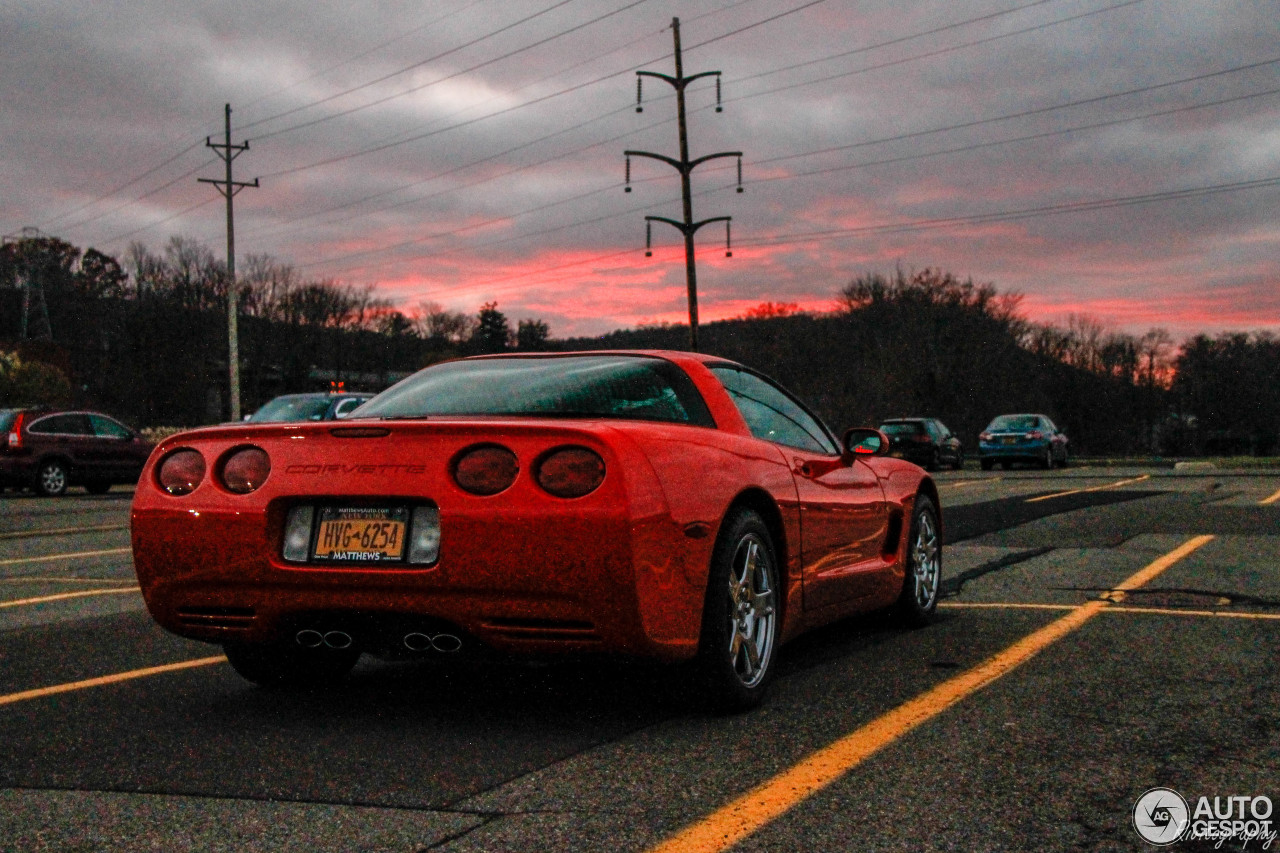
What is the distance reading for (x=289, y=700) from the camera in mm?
4730

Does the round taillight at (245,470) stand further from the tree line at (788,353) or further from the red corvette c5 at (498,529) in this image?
the tree line at (788,353)

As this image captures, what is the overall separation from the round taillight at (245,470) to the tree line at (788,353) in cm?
5007

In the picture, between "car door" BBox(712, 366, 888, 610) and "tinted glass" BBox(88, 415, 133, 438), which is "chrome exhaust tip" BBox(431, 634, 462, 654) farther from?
"tinted glass" BBox(88, 415, 133, 438)

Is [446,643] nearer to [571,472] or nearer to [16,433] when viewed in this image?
[571,472]

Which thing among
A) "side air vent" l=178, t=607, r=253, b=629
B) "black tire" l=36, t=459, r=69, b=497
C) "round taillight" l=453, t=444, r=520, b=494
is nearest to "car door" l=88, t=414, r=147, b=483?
"black tire" l=36, t=459, r=69, b=497

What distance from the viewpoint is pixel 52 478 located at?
2345 centimetres

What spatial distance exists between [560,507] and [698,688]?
0.87 m

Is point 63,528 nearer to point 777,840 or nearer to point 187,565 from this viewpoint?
point 187,565

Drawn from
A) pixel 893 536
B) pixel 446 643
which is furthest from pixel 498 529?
pixel 893 536

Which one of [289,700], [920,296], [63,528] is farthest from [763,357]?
[289,700]

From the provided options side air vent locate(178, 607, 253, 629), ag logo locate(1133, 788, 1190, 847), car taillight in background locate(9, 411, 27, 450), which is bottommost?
ag logo locate(1133, 788, 1190, 847)

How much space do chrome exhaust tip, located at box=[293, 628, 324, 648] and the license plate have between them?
27 centimetres

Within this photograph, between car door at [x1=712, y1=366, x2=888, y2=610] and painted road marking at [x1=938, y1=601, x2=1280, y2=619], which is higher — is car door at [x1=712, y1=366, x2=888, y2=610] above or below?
above

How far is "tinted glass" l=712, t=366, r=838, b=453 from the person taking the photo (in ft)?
17.1
